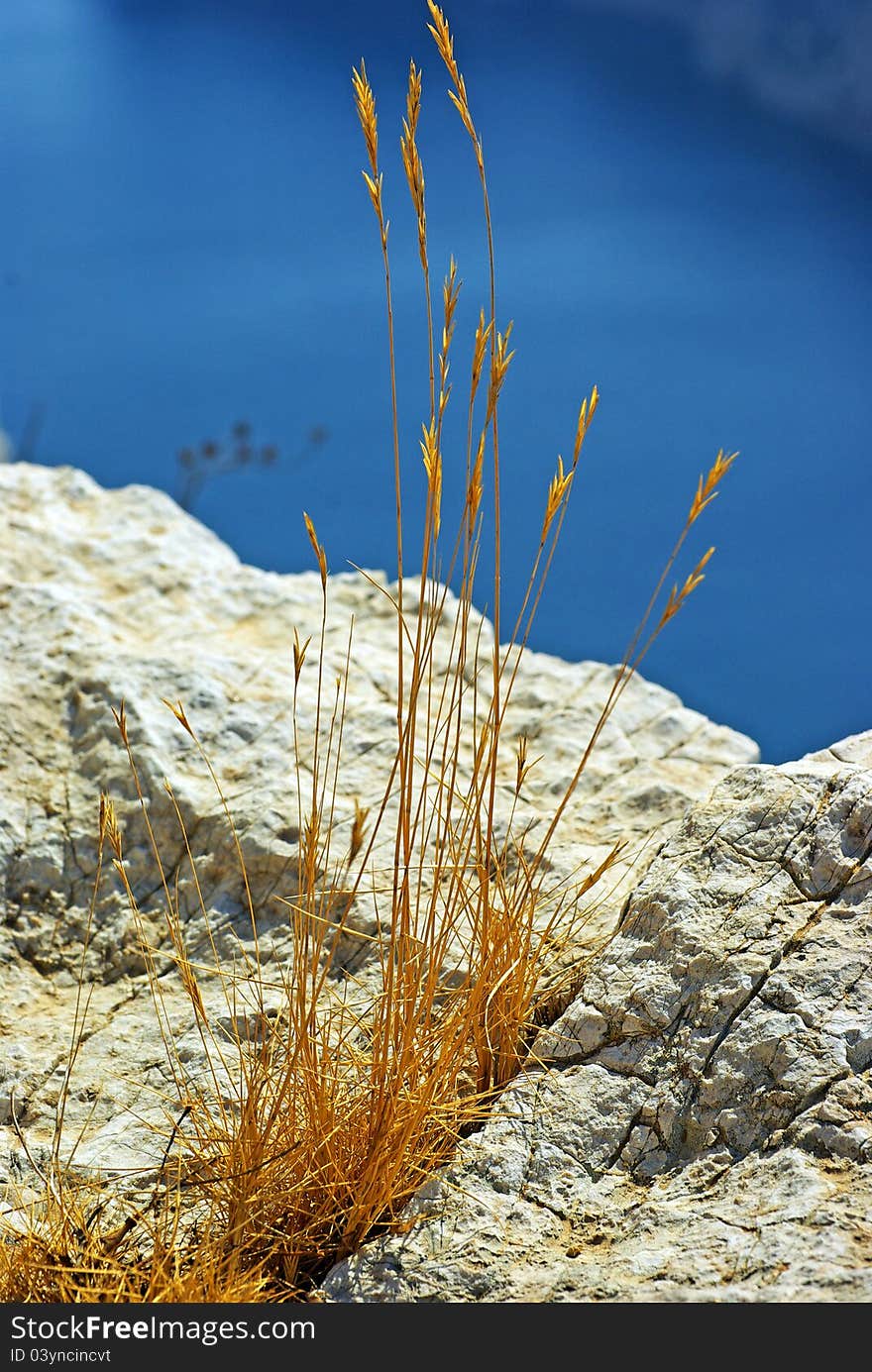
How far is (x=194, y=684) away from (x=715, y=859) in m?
1.18

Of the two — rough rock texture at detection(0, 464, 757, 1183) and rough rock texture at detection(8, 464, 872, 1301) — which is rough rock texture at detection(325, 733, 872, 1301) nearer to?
rough rock texture at detection(8, 464, 872, 1301)

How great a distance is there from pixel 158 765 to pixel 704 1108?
1.19m

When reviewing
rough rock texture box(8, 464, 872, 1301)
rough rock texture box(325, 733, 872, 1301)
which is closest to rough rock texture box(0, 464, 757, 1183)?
rough rock texture box(8, 464, 872, 1301)

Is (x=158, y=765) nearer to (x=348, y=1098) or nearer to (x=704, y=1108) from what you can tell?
(x=348, y=1098)

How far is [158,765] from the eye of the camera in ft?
6.69

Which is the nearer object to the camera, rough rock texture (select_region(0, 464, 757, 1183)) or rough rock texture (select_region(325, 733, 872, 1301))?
rough rock texture (select_region(325, 733, 872, 1301))

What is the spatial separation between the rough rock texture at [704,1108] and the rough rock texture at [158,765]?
8.2 inches

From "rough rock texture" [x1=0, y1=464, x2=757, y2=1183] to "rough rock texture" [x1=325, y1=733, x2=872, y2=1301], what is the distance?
209mm

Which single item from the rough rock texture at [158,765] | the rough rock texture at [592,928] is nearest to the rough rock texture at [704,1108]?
the rough rock texture at [592,928]

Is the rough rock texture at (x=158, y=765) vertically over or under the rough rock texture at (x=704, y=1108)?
over

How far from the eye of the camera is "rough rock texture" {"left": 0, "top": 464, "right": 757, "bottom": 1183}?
1652 mm

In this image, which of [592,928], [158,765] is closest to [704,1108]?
[592,928]

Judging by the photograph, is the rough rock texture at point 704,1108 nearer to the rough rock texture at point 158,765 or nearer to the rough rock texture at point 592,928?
the rough rock texture at point 592,928

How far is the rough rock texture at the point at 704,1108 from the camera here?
1063 millimetres
